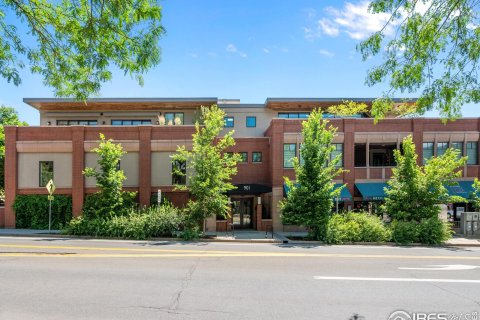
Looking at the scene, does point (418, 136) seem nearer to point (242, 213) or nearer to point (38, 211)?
point (242, 213)

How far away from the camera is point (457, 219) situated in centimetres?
2833

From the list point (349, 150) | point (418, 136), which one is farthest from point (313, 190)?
point (418, 136)

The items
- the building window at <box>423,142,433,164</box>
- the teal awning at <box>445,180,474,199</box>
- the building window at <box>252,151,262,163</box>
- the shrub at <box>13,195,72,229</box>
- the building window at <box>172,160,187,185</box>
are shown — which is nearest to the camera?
the teal awning at <box>445,180,474,199</box>

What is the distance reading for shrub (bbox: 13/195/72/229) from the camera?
86.2 feet

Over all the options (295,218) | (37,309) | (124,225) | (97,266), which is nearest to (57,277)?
(97,266)

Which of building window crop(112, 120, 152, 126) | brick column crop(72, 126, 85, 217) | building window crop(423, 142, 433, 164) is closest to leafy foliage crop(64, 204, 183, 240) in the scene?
brick column crop(72, 126, 85, 217)

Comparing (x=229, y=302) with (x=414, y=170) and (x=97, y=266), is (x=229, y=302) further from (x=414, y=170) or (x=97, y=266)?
(x=414, y=170)

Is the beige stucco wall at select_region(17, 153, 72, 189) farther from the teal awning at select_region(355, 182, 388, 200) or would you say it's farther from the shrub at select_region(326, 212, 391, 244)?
the teal awning at select_region(355, 182, 388, 200)

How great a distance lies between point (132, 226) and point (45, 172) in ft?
35.0

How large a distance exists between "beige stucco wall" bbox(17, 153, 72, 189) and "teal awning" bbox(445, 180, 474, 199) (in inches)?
1113

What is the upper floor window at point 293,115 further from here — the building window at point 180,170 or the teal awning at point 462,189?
the teal awning at point 462,189

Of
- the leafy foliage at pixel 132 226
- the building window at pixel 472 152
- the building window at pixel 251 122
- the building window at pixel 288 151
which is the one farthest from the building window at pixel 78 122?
the building window at pixel 472 152

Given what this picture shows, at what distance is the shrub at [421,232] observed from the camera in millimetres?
20672

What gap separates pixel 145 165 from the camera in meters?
27.2
